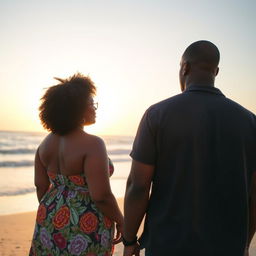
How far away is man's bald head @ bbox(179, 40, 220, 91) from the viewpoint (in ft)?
7.39

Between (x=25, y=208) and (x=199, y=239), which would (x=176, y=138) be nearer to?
(x=199, y=239)

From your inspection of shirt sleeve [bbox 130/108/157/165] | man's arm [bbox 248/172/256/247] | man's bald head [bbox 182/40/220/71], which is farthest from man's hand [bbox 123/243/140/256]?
man's bald head [bbox 182/40/220/71]

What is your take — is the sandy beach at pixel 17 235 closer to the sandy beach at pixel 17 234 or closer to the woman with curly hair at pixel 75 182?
the sandy beach at pixel 17 234

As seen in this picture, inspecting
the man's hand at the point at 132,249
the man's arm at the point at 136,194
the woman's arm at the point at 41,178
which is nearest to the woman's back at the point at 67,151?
the woman's arm at the point at 41,178

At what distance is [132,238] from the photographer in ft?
7.77

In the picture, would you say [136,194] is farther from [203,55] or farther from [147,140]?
[203,55]

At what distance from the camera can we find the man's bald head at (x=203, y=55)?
226 centimetres

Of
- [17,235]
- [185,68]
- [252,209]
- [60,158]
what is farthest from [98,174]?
[17,235]

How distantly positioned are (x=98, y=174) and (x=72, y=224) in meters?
0.43

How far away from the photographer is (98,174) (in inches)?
101

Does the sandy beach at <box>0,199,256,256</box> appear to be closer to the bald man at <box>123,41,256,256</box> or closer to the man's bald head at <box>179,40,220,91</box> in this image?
the bald man at <box>123,41,256,256</box>

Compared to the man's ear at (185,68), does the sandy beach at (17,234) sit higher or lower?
lower

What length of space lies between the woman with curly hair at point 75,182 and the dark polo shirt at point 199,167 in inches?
21.7

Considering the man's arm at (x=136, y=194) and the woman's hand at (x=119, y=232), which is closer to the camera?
the man's arm at (x=136, y=194)
